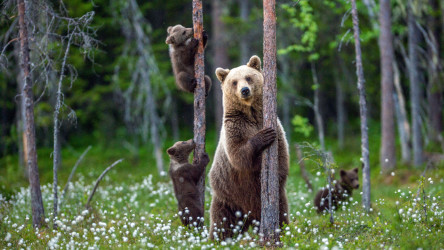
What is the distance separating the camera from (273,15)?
6.12 meters

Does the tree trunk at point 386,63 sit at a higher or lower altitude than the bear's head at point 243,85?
higher

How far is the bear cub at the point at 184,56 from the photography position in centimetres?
754

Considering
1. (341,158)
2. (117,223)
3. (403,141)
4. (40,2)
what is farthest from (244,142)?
(341,158)

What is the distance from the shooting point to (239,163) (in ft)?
20.6

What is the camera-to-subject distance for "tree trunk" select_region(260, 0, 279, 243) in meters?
5.94

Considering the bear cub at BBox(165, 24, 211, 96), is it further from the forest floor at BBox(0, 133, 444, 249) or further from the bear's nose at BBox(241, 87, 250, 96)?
the forest floor at BBox(0, 133, 444, 249)

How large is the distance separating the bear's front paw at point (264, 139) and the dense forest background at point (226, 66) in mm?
3369

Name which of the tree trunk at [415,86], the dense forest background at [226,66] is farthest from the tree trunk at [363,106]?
the tree trunk at [415,86]

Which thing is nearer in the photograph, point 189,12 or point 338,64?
point 338,64

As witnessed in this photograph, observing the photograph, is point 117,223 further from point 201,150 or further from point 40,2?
point 40,2

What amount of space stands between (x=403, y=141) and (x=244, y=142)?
10383 mm

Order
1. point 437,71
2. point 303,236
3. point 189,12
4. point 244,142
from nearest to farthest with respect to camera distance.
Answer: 1. point 303,236
2. point 244,142
3. point 437,71
4. point 189,12

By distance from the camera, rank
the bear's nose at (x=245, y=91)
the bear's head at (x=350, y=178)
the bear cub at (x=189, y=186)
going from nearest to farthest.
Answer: the bear's nose at (x=245, y=91), the bear cub at (x=189, y=186), the bear's head at (x=350, y=178)

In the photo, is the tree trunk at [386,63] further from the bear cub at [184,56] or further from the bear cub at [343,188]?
the bear cub at [184,56]
